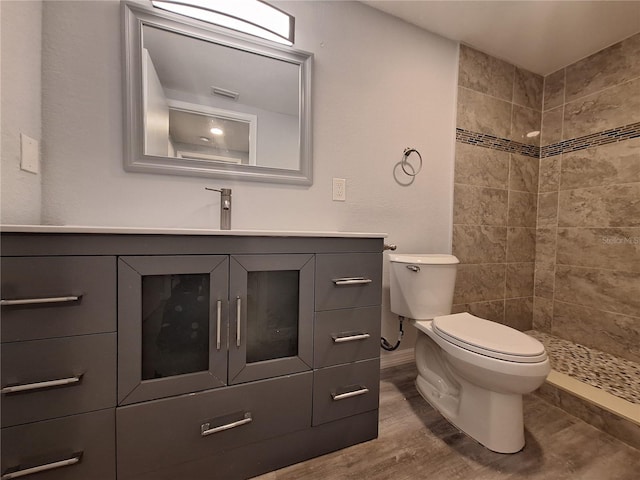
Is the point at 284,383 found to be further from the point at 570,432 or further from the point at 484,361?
the point at 570,432

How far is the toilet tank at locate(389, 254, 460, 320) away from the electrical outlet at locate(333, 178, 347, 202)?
477 millimetres

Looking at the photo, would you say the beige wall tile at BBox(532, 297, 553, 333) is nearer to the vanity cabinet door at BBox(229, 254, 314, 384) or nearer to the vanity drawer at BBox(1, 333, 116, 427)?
the vanity cabinet door at BBox(229, 254, 314, 384)

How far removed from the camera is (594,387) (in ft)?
4.41

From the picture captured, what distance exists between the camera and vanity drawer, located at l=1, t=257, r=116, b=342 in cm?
67

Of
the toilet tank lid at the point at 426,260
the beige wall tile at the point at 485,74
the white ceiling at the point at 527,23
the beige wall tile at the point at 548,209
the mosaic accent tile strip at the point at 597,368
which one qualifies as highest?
the white ceiling at the point at 527,23

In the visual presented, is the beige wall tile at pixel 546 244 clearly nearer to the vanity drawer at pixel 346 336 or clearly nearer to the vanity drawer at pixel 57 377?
the vanity drawer at pixel 346 336

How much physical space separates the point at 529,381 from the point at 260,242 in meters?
1.12

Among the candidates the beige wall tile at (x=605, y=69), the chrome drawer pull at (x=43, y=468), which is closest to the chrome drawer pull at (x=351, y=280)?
the chrome drawer pull at (x=43, y=468)

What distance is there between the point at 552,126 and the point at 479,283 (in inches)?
56.9

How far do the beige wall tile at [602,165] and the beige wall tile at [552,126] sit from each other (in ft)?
0.57

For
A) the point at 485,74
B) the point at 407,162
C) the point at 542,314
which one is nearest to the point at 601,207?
the point at 542,314

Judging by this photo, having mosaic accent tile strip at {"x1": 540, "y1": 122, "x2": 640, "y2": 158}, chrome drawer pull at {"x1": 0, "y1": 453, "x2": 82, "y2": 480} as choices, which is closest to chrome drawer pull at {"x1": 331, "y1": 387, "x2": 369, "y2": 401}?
chrome drawer pull at {"x1": 0, "y1": 453, "x2": 82, "y2": 480}

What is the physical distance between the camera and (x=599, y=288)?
1.84m

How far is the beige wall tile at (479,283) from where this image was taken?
1.86 m
